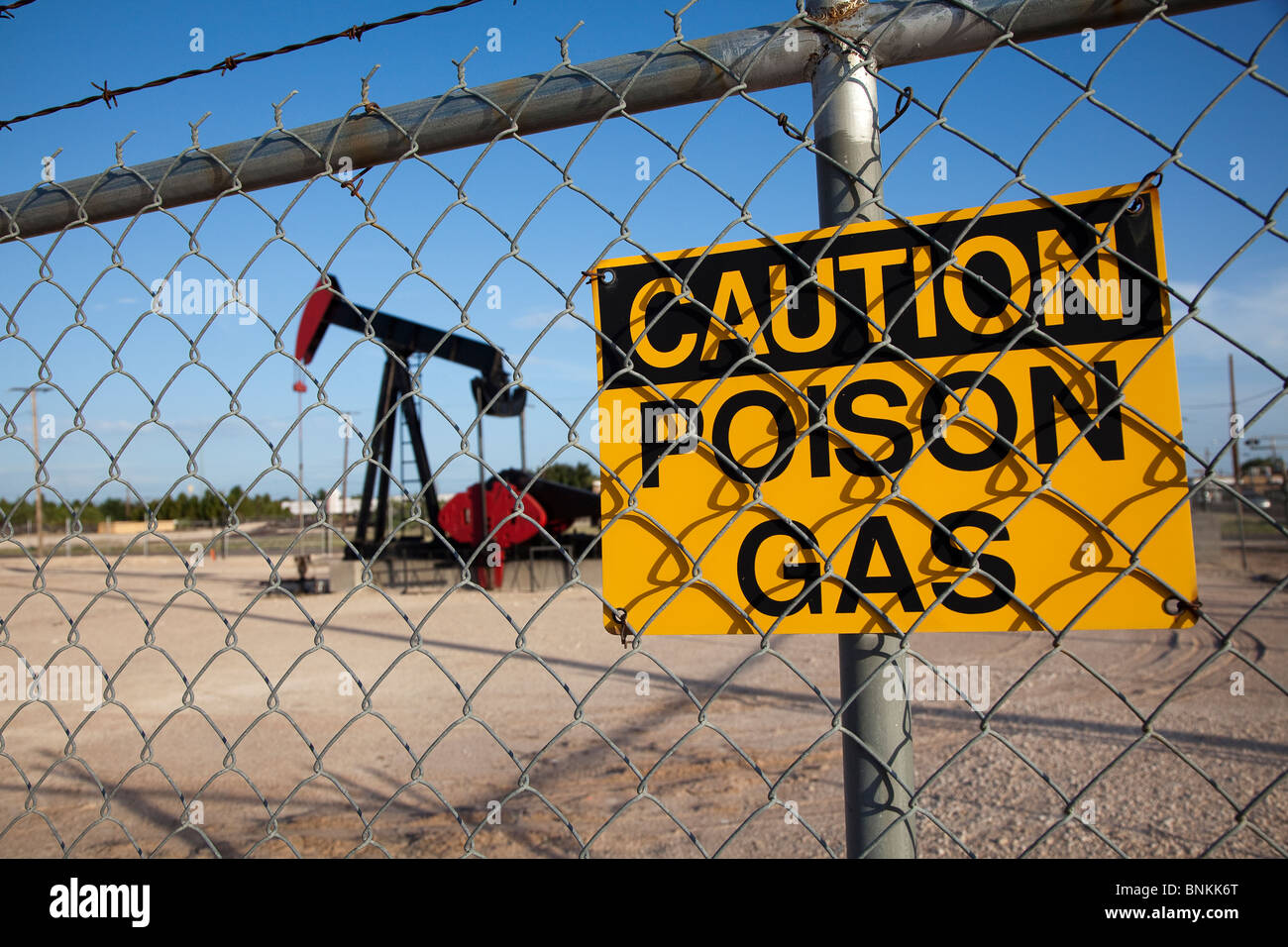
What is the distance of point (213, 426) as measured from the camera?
5.60 ft

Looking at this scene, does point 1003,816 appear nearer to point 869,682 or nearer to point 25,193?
point 869,682

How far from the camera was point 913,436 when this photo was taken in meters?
1.23

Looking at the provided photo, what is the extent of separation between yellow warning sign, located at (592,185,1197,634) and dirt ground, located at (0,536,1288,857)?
200mm

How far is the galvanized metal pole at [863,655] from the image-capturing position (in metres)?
1.22

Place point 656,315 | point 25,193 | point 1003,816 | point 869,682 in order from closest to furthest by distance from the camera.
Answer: point 869,682
point 656,315
point 25,193
point 1003,816

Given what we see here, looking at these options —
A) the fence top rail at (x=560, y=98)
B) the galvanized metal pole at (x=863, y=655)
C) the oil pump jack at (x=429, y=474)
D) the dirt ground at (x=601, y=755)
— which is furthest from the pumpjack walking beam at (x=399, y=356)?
the galvanized metal pole at (x=863, y=655)

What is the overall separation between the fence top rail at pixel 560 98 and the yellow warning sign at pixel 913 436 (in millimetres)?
281

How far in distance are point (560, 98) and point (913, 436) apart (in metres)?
0.90

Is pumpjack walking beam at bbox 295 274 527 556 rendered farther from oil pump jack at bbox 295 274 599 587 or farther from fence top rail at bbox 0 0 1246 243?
fence top rail at bbox 0 0 1246 243

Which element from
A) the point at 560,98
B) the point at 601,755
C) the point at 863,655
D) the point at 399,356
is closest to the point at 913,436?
the point at 863,655

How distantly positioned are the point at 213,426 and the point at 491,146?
90 cm

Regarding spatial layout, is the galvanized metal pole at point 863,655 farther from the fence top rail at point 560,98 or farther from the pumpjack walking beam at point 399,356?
the pumpjack walking beam at point 399,356
